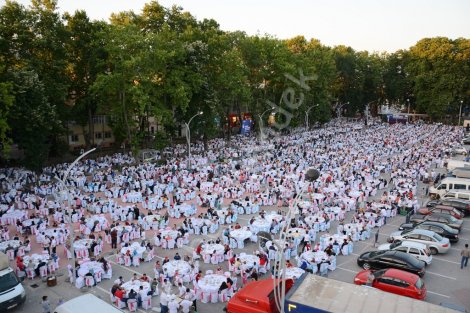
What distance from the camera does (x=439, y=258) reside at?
16984 mm

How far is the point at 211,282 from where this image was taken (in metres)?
13.5

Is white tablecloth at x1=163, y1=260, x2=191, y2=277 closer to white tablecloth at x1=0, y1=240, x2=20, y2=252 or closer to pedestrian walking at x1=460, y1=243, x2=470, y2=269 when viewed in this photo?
white tablecloth at x1=0, y1=240, x2=20, y2=252

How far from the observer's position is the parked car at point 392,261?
1475cm

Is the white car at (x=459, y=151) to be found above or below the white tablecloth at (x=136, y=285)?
above

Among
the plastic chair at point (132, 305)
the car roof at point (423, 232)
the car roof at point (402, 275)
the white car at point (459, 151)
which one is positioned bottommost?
the plastic chair at point (132, 305)

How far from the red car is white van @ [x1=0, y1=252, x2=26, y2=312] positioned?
38.6 feet

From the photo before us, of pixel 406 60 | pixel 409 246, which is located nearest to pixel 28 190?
pixel 409 246

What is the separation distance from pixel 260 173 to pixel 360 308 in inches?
897

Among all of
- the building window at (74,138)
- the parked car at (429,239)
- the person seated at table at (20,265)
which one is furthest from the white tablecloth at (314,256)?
the building window at (74,138)

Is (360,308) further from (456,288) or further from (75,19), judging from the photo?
(75,19)

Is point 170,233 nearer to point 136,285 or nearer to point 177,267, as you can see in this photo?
point 177,267

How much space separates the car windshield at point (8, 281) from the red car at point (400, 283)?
39.4ft

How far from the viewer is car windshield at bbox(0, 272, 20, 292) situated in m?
12.7

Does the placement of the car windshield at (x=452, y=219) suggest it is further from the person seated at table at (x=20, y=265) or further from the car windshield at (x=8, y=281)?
the person seated at table at (x=20, y=265)
